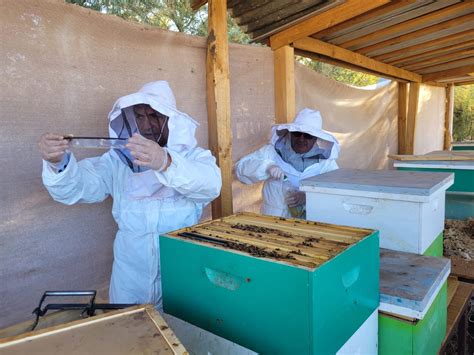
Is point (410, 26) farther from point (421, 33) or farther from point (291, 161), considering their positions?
point (291, 161)

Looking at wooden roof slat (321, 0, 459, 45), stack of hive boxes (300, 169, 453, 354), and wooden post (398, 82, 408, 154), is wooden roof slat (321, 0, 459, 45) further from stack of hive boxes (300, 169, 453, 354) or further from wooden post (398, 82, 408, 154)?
wooden post (398, 82, 408, 154)

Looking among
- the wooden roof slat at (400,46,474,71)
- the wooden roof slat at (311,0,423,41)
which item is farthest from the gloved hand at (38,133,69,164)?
the wooden roof slat at (400,46,474,71)

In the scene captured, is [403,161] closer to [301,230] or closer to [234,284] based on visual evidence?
[301,230]


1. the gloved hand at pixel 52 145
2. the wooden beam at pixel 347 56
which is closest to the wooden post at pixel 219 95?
the wooden beam at pixel 347 56

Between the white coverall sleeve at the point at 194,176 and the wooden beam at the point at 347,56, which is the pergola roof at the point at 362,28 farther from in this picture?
the white coverall sleeve at the point at 194,176

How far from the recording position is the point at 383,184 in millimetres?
1268

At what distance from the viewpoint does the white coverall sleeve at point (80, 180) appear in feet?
4.08

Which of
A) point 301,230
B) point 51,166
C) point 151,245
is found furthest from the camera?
point 151,245

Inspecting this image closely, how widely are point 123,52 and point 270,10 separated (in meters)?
1.09

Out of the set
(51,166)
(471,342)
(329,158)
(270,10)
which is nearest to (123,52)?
(51,166)

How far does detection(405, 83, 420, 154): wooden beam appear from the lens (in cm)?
494

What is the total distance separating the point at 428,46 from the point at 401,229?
2.85 meters

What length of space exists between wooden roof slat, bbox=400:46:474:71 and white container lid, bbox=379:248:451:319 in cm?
Result: 337

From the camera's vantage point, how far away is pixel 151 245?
1436 mm
